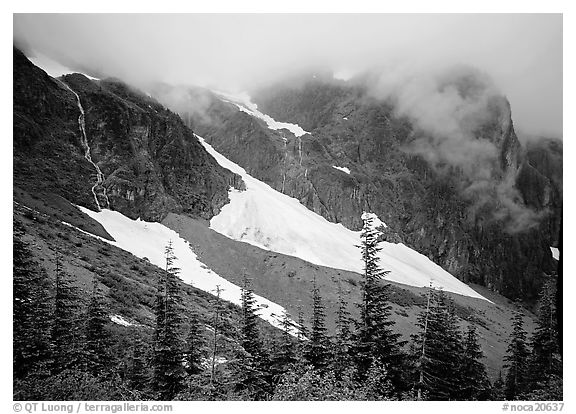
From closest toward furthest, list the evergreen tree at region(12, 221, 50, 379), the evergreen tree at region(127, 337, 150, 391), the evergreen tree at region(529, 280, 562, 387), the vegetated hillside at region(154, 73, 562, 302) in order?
the evergreen tree at region(12, 221, 50, 379) < the evergreen tree at region(127, 337, 150, 391) < the evergreen tree at region(529, 280, 562, 387) < the vegetated hillside at region(154, 73, 562, 302)

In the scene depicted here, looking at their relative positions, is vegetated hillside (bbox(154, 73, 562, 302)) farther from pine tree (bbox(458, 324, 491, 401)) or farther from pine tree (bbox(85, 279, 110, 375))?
pine tree (bbox(85, 279, 110, 375))

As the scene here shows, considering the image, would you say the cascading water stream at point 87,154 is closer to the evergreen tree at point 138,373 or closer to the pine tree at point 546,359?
the evergreen tree at point 138,373

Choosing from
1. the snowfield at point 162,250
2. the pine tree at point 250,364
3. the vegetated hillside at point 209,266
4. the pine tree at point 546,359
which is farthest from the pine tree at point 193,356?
the snowfield at point 162,250

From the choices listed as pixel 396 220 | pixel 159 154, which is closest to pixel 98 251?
pixel 159 154

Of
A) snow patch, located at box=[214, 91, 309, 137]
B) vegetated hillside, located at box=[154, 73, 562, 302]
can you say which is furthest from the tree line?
snow patch, located at box=[214, 91, 309, 137]

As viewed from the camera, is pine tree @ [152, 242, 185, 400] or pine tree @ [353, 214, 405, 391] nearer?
pine tree @ [152, 242, 185, 400]

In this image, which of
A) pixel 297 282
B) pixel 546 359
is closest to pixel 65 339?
pixel 546 359
